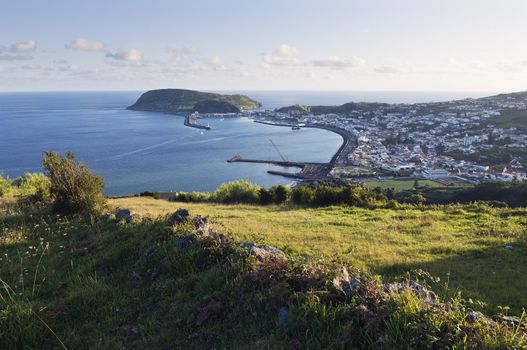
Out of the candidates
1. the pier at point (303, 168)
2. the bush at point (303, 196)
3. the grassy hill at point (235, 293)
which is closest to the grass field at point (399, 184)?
the pier at point (303, 168)

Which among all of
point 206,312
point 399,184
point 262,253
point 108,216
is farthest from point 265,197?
point 399,184

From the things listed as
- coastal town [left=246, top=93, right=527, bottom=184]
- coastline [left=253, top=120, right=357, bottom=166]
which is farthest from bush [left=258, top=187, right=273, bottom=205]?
coastline [left=253, top=120, right=357, bottom=166]

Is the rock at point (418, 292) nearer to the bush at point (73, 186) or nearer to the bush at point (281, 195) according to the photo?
the bush at point (73, 186)

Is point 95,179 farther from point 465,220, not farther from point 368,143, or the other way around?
point 368,143

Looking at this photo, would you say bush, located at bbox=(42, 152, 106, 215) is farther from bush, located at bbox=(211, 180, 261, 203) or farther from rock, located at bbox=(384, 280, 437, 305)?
bush, located at bbox=(211, 180, 261, 203)

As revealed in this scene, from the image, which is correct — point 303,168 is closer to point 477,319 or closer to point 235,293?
point 235,293

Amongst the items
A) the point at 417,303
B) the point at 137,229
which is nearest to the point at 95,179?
the point at 137,229
